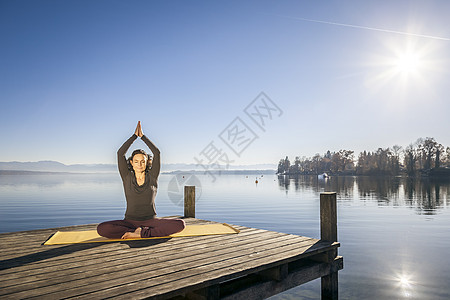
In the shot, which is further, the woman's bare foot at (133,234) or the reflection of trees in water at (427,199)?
the reflection of trees in water at (427,199)

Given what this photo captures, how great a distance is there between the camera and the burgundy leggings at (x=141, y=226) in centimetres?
648

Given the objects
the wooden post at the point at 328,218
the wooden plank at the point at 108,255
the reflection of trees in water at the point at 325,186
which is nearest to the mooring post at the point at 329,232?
the wooden post at the point at 328,218

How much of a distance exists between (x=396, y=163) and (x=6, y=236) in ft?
423

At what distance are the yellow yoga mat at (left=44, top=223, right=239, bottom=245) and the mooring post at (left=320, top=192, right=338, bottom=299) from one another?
2.05 metres

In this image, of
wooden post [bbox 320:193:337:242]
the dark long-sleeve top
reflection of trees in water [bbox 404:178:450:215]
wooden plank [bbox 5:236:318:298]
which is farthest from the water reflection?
wooden plank [bbox 5:236:318:298]

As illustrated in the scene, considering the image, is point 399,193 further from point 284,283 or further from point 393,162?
point 393,162

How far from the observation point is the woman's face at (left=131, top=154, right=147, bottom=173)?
6824mm

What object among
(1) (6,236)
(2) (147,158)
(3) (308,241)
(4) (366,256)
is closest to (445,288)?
(4) (366,256)

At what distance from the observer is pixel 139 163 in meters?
6.82

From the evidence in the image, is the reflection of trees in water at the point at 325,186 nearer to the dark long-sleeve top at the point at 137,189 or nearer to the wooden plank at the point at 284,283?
the wooden plank at the point at 284,283

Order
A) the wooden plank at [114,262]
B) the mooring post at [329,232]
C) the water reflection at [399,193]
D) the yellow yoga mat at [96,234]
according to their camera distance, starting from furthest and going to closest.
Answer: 1. the water reflection at [399,193]
2. the mooring post at [329,232]
3. the yellow yoga mat at [96,234]
4. the wooden plank at [114,262]

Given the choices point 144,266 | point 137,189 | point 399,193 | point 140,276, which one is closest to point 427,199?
point 399,193

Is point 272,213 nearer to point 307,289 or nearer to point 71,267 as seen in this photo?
point 307,289

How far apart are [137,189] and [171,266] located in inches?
103
